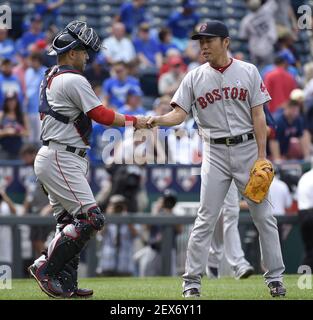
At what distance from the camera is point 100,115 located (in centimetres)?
831

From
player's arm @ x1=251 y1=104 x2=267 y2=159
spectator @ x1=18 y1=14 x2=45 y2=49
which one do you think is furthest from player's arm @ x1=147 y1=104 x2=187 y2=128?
spectator @ x1=18 y1=14 x2=45 y2=49

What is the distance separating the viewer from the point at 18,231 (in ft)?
45.1

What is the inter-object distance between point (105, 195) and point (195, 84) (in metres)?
6.32

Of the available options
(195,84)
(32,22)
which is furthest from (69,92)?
(32,22)

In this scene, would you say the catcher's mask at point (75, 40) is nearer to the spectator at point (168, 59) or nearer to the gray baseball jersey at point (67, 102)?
the gray baseball jersey at point (67, 102)

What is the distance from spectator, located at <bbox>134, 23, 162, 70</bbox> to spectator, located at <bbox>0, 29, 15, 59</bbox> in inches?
91.6

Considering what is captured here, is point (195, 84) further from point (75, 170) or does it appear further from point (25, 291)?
point (25, 291)

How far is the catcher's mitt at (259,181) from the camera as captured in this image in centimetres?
833

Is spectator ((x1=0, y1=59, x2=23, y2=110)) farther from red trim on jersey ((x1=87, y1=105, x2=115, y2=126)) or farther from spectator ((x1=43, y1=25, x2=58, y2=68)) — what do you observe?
red trim on jersey ((x1=87, y1=105, x2=115, y2=126))

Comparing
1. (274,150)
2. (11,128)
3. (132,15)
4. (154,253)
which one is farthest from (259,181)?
(132,15)

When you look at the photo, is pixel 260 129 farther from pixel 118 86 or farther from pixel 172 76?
pixel 172 76

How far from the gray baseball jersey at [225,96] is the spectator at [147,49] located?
10.7 metres

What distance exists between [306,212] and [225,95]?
16.3 feet

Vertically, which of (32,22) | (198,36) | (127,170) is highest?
(32,22)
